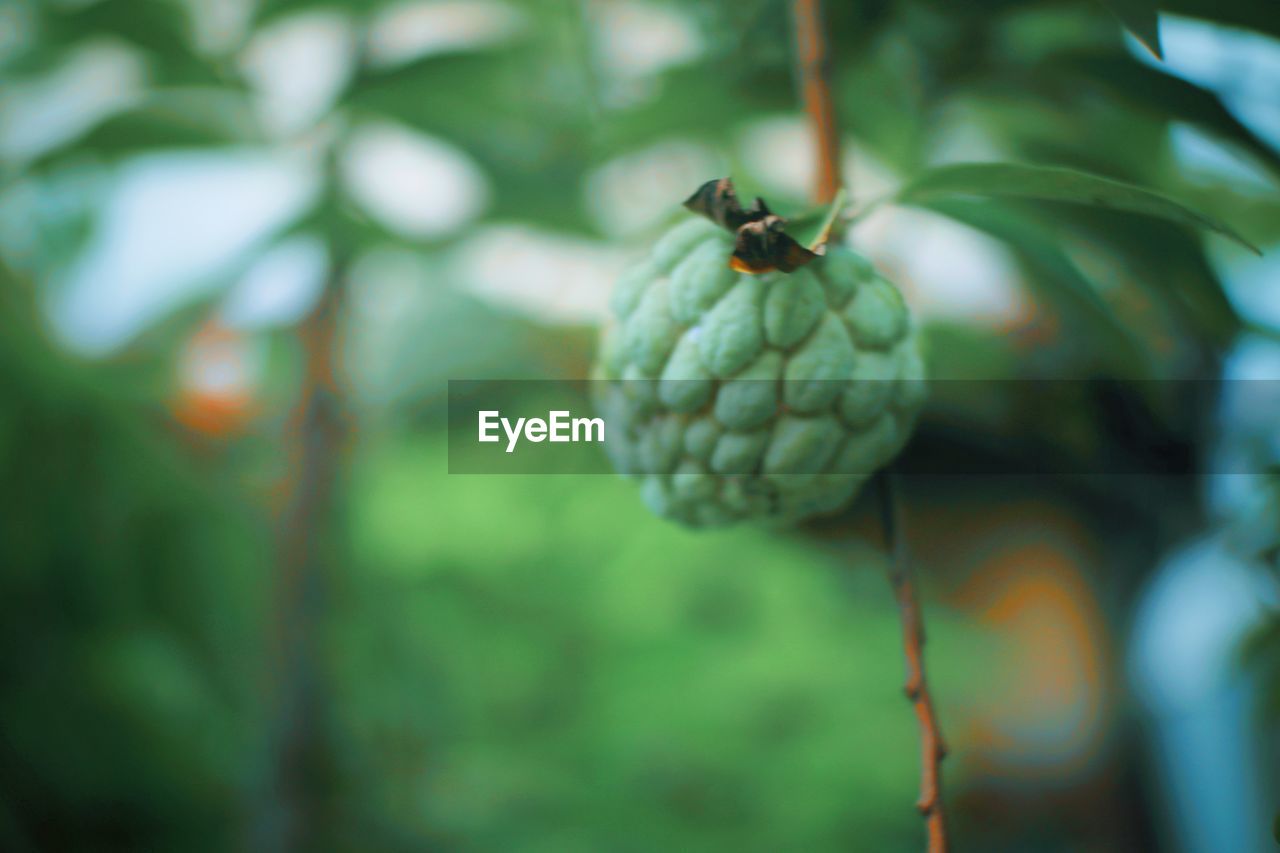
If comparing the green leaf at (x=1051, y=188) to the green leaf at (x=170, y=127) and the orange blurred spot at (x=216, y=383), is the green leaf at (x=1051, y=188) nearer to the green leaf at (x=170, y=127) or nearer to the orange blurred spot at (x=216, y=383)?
the green leaf at (x=170, y=127)

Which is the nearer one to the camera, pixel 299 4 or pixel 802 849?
pixel 299 4

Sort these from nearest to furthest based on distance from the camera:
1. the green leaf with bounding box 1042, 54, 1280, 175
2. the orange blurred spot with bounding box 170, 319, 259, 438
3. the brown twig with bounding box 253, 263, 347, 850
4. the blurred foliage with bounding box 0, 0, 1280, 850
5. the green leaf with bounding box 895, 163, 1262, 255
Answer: the green leaf with bounding box 895, 163, 1262, 255 < the green leaf with bounding box 1042, 54, 1280, 175 < the blurred foliage with bounding box 0, 0, 1280, 850 < the brown twig with bounding box 253, 263, 347, 850 < the orange blurred spot with bounding box 170, 319, 259, 438

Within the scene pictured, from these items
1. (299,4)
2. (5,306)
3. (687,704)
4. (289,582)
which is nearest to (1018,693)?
(687,704)

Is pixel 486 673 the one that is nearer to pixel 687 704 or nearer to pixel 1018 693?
pixel 687 704

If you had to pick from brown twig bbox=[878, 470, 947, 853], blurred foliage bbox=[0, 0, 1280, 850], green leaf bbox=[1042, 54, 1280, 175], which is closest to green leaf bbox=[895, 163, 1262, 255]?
blurred foliage bbox=[0, 0, 1280, 850]

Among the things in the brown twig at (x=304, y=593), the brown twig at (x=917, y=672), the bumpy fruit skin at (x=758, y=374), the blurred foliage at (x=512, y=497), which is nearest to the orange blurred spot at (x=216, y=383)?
the blurred foliage at (x=512, y=497)

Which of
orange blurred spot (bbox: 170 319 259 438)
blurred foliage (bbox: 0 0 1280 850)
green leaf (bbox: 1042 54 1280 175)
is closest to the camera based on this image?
green leaf (bbox: 1042 54 1280 175)

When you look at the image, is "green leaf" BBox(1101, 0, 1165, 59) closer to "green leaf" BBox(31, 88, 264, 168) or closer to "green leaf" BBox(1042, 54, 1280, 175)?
"green leaf" BBox(1042, 54, 1280, 175)
